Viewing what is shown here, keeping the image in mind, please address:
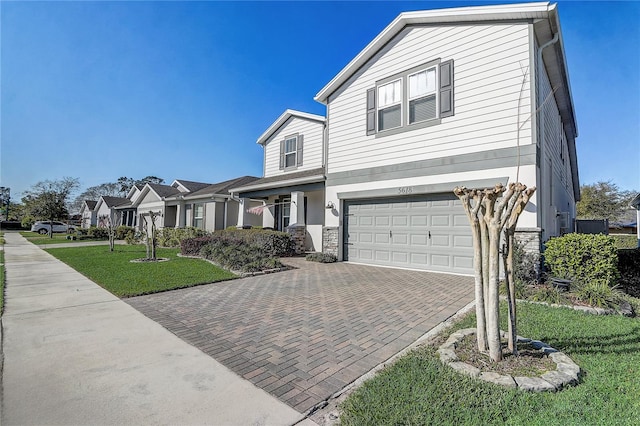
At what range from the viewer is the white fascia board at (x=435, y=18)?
712 centimetres

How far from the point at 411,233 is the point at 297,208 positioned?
5609 millimetres

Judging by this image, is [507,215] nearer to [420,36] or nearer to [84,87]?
[420,36]

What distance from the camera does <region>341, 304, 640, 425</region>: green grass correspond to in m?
2.16

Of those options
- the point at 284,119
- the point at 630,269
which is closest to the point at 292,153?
the point at 284,119

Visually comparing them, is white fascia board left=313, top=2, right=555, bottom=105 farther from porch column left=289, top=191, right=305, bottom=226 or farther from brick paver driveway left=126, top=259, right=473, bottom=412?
brick paver driveway left=126, top=259, right=473, bottom=412

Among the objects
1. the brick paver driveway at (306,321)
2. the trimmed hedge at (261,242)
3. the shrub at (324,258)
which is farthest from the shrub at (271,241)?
the brick paver driveway at (306,321)

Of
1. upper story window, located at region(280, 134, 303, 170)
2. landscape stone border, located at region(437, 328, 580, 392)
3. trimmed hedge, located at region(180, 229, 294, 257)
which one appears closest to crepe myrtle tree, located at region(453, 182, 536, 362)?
landscape stone border, located at region(437, 328, 580, 392)

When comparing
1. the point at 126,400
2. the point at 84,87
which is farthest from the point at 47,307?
the point at 84,87

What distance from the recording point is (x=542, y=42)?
7.71m

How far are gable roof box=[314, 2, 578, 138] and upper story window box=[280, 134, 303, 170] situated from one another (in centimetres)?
331

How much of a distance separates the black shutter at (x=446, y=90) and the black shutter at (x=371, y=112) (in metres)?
2.33

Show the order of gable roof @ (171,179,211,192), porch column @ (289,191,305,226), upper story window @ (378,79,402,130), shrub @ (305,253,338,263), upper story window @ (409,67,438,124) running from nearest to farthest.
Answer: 1. upper story window @ (409,67,438,124)
2. upper story window @ (378,79,402,130)
3. shrub @ (305,253,338,263)
4. porch column @ (289,191,305,226)
5. gable roof @ (171,179,211,192)

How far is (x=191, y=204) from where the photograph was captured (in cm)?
2008

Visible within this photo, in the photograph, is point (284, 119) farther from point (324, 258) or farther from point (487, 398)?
point (487, 398)
